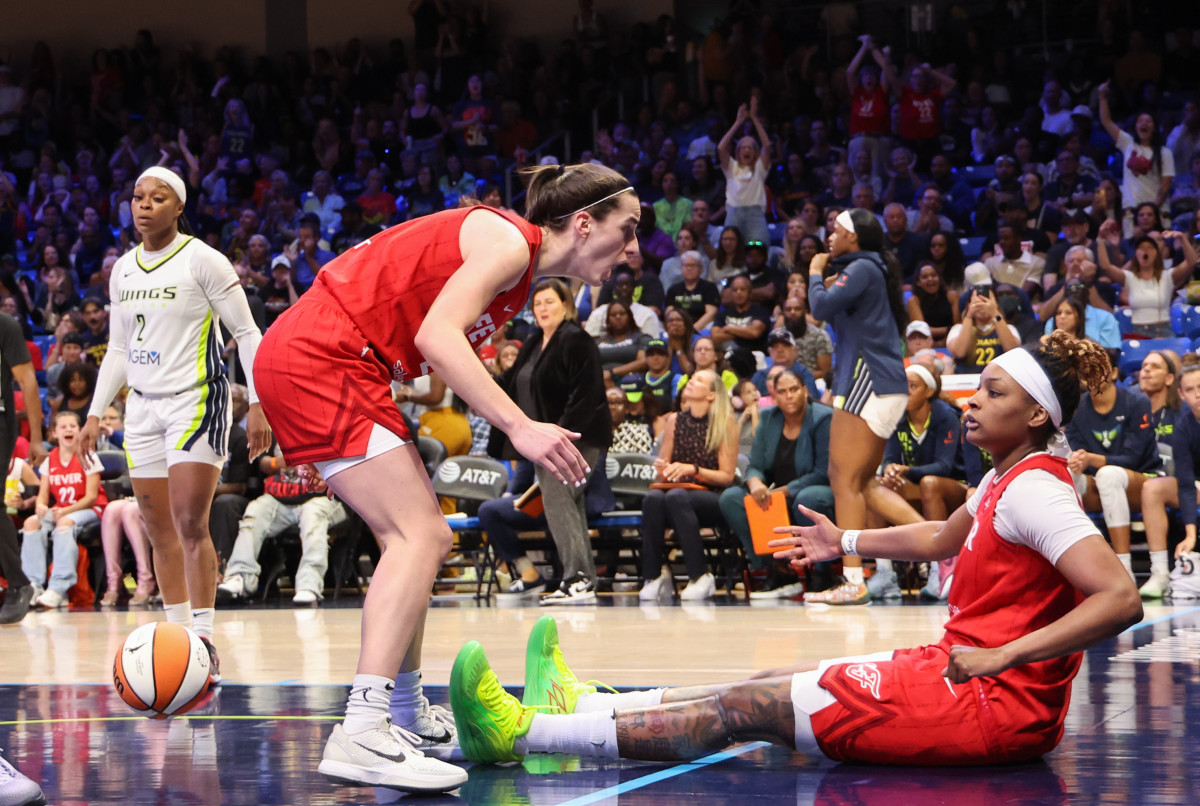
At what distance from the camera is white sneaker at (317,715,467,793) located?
9.85 ft

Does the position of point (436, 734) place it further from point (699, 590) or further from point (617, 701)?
point (699, 590)

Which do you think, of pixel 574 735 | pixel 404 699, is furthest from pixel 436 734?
pixel 574 735

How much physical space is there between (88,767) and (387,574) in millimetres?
1024

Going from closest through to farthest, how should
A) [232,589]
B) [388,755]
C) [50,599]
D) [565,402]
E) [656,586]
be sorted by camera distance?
[388,755] → [565,402] → [656,586] → [232,589] → [50,599]

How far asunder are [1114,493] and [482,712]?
5861mm

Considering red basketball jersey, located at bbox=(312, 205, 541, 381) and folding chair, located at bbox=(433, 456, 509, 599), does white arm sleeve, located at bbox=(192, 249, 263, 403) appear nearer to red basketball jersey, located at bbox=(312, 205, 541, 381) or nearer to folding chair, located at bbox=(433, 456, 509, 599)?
red basketball jersey, located at bbox=(312, 205, 541, 381)

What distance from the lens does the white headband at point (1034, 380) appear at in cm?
311

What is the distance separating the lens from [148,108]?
64.0 feet

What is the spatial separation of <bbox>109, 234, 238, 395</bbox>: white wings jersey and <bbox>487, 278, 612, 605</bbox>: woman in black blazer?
3.25 m

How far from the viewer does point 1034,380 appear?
3.11 m

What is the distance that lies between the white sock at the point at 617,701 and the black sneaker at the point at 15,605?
5.65m

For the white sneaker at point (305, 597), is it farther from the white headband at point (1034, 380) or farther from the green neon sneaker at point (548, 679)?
the white headband at point (1034, 380)

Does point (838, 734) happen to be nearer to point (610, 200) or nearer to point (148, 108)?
point (610, 200)

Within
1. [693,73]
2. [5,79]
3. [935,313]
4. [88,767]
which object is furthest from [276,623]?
[5,79]
